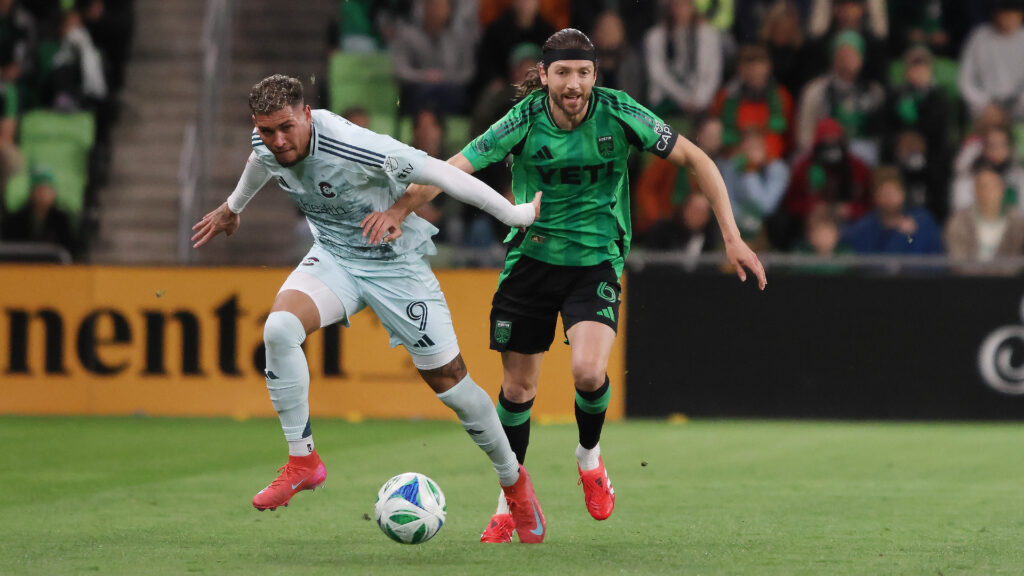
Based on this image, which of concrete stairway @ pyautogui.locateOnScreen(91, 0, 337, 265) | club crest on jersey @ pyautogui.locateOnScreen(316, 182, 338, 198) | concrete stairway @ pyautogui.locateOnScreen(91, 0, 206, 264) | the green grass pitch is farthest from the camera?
concrete stairway @ pyautogui.locateOnScreen(91, 0, 206, 264)

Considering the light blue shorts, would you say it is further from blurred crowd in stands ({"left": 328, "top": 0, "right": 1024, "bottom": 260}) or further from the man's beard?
blurred crowd in stands ({"left": 328, "top": 0, "right": 1024, "bottom": 260})

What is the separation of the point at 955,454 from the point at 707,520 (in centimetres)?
385

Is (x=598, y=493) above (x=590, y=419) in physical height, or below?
below

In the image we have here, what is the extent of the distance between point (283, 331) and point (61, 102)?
10.2m

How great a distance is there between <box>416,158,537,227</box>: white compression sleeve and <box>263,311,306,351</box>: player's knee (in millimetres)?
801

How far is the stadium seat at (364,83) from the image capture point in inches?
611

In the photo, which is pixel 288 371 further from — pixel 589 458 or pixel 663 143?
pixel 663 143

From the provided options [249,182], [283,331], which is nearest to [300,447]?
[283,331]

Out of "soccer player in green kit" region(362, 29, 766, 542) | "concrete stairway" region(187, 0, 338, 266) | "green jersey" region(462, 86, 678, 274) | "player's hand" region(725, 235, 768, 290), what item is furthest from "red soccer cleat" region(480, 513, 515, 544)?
"concrete stairway" region(187, 0, 338, 266)

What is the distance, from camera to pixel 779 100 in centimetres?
1474

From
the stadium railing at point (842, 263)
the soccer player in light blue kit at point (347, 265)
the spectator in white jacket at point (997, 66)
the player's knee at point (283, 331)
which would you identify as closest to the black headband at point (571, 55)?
the soccer player in light blue kit at point (347, 265)

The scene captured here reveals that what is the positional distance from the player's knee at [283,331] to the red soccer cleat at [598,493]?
152 centimetres

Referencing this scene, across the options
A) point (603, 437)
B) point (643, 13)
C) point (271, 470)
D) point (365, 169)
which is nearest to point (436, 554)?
point (365, 169)

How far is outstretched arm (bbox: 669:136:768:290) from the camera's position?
6867 millimetres
